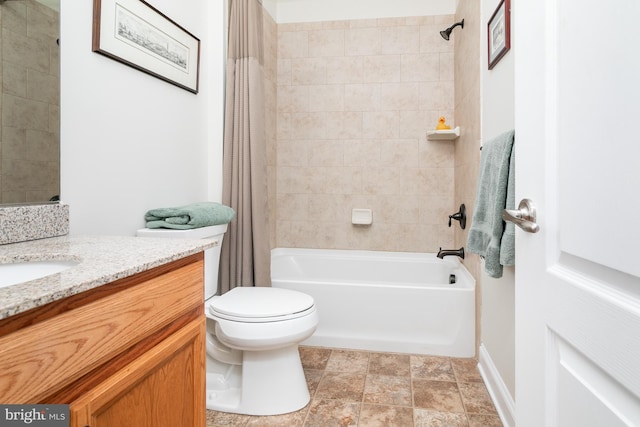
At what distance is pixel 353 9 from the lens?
3148 mm

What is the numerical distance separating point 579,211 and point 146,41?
176cm

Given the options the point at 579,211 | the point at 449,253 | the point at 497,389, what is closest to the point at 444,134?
the point at 449,253

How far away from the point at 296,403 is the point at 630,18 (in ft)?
5.58

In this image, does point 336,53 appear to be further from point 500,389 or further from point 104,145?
point 500,389

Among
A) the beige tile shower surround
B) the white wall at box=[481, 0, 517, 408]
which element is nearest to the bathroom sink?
the white wall at box=[481, 0, 517, 408]

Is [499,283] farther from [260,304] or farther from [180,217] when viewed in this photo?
[180,217]

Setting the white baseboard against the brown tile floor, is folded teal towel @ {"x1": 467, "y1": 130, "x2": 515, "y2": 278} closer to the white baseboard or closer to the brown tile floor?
the white baseboard

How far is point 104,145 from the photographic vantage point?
4.91 ft

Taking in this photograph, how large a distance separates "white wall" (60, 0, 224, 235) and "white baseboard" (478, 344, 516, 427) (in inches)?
66.9

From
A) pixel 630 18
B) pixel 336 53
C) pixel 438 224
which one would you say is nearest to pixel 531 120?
pixel 630 18

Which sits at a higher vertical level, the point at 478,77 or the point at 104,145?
the point at 478,77

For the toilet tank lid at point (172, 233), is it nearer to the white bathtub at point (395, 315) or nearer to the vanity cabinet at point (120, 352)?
the vanity cabinet at point (120, 352)

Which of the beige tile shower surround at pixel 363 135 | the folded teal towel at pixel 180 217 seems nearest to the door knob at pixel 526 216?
the folded teal towel at pixel 180 217

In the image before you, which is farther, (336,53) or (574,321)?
(336,53)
